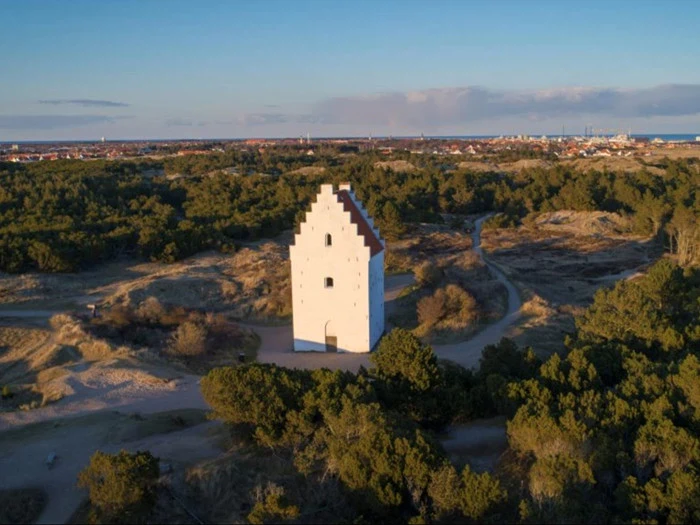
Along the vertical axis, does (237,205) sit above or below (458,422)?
above

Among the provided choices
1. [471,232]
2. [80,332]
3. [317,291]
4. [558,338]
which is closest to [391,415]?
[317,291]

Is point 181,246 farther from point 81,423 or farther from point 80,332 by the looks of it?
point 81,423

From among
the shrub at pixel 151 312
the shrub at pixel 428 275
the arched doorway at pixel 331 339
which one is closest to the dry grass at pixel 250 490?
the arched doorway at pixel 331 339

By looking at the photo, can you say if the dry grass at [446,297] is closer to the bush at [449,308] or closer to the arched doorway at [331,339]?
the bush at [449,308]

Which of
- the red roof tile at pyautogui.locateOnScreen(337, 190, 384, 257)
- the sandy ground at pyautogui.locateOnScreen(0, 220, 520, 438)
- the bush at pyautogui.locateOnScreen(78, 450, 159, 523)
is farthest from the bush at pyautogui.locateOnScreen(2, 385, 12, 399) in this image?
the red roof tile at pyautogui.locateOnScreen(337, 190, 384, 257)

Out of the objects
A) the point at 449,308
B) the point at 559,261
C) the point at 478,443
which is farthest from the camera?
the point at 559,261

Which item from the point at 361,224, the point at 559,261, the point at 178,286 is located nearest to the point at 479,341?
the point at 361,224

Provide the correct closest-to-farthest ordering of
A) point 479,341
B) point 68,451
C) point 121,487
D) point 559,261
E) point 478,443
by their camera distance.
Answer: point 121,487 < point 68,451 < point 478,443 < point 479,341 < point 559,261

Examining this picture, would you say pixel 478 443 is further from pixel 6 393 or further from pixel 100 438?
pixel 6 393
